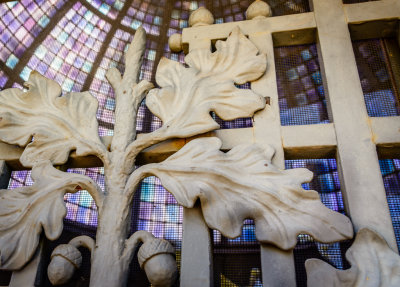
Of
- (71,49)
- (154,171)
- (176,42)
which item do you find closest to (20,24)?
(71,49)

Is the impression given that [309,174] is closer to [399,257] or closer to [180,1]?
[399,257]

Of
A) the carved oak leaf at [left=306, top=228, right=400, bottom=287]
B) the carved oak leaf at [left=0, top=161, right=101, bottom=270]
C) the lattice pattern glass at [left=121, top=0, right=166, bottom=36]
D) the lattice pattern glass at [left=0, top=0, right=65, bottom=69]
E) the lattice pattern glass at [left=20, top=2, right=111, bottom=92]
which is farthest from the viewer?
the lattice pattern glass at [left=121, top=0, right=166, bottom=36]

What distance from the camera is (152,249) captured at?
122 cm

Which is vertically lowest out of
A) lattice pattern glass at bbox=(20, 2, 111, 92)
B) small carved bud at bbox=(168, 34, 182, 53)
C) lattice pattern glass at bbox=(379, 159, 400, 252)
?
lattice pattern glass at bbox=(379, 159, 400, 252)

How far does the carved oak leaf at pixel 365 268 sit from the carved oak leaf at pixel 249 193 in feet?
0.20

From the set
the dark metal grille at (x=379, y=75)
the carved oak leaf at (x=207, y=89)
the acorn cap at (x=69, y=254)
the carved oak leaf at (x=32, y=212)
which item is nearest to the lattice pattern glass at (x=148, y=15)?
the carved oak leaf at (x=207, y=89)

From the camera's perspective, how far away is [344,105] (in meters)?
1.46

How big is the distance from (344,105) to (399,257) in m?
0.64

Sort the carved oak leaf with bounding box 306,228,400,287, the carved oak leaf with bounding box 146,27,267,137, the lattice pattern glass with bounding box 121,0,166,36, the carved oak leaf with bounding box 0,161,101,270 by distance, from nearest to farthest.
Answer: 1. the carved oak leaf with bounding box 306,228,400,287
2. the carved oak leaf with bounding box 0,161,101,270
3. the carved oak leaf with bounding box 146,27,267,137
4. the lattice pattern glass with bounding box 121,0,166,36

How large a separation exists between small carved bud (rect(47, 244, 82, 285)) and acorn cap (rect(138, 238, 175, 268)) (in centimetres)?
26

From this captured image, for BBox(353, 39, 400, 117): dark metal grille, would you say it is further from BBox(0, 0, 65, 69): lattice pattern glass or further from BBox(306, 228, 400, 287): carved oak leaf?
BBox(0, 0, 65, 69): lattice pattern glass

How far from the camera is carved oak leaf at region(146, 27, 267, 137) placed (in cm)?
146

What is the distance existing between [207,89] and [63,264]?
91 centimetres

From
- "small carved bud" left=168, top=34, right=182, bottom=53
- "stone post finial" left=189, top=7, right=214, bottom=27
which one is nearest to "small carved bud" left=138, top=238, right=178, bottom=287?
"small carved bud" left=168, top=34, right=182, bottom=53
